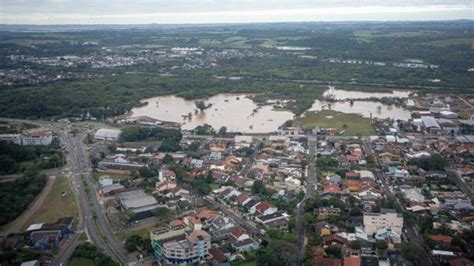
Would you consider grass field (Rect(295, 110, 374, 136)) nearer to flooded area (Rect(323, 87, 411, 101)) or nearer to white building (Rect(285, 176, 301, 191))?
flooded area (Rect(323, 87, 411, 101))

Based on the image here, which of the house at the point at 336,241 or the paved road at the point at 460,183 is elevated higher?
the house at the point at 336,241

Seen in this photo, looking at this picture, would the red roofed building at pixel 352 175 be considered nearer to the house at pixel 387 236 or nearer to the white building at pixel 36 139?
the house at pixel 387 236

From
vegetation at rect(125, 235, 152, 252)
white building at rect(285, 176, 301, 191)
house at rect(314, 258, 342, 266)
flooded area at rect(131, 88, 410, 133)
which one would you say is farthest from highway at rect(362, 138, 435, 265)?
vegetation at rect(125, 235, 152, 252)

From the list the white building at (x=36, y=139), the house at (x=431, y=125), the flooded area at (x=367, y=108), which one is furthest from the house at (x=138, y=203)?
the flooded area at (x=367, y=108)

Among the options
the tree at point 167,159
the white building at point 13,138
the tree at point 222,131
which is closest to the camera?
the tree at point 167,159

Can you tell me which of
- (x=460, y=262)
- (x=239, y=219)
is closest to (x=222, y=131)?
(x=239, y=219)
